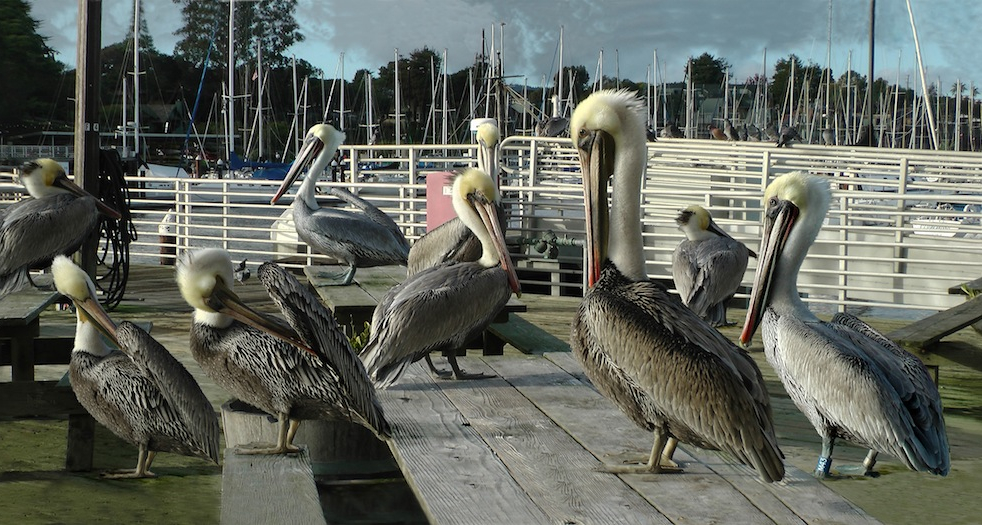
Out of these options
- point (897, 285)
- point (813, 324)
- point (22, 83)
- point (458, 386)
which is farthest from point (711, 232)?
point (22, 83)

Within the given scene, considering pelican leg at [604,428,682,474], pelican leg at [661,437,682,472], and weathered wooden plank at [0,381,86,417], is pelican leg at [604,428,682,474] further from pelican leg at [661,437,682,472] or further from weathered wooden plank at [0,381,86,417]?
weathered wooden plank at [0,381,86,417]

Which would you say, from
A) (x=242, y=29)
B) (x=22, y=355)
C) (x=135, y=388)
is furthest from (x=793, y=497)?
(x=242, y=29)

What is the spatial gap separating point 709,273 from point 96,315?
412cm

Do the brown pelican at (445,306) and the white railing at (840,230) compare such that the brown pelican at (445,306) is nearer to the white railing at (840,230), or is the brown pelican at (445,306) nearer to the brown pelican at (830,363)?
the brown pelican at (830,363)

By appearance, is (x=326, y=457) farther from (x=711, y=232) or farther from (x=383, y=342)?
(x=711, y=232)

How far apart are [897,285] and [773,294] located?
671cm

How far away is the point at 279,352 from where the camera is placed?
124 inches

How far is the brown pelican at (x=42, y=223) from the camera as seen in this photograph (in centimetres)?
628

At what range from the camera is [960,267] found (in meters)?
9.99

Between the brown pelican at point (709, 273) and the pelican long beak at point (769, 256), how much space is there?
276 centimetres

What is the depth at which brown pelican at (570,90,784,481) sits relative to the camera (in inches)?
98.4

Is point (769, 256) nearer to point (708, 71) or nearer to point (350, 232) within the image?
point (350, 232)

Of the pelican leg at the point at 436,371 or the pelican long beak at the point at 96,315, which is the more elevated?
the pelican long beak at the point at 96,315

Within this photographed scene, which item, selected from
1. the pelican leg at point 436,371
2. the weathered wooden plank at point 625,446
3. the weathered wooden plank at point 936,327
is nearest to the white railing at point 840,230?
the weathered wooden plank at point 936,327
